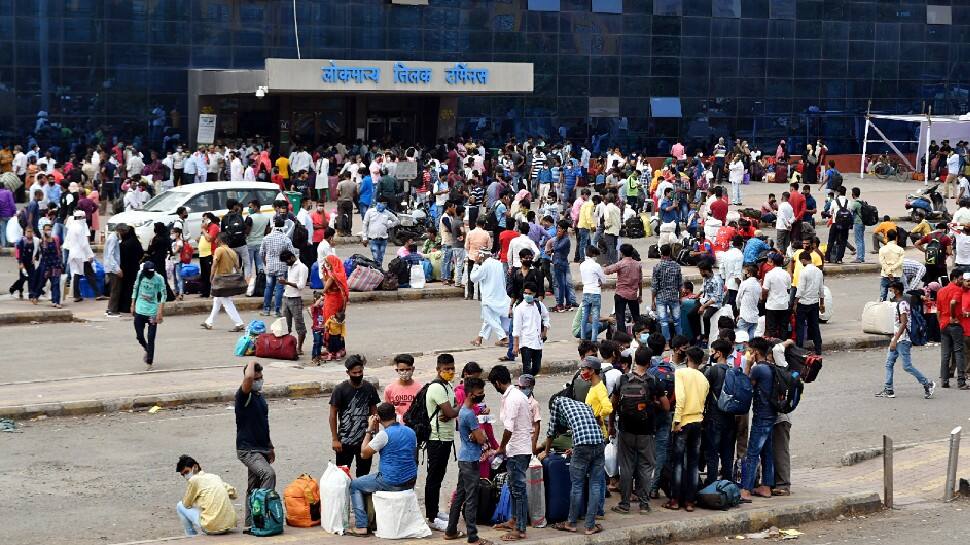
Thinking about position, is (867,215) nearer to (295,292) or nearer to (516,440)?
(295,292)

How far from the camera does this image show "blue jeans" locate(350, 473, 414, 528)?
486 inches

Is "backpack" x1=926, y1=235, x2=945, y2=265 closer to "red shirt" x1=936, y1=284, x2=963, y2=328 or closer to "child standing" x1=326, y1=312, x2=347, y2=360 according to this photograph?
"red shirt" x1=936, y1=284, x2=963, y2=328

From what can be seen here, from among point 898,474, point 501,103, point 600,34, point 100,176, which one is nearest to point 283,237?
point 898,474

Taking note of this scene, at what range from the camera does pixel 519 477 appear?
12312mm

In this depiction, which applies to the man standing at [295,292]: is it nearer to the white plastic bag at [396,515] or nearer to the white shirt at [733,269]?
the white shirt at [733,269]

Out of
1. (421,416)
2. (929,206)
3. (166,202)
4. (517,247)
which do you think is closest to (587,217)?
(517,247)

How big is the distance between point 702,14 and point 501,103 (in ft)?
28.9

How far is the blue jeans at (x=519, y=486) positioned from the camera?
40.3ft

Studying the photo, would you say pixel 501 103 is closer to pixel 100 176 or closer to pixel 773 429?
pixel 100 176

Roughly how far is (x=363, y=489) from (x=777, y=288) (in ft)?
32.6

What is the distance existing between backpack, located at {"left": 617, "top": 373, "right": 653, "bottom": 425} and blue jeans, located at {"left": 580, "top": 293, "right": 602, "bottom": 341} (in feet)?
24.7

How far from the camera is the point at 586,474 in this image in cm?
1264

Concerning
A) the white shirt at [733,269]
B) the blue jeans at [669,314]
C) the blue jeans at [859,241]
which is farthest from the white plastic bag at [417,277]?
the blue jeans at [859,241]

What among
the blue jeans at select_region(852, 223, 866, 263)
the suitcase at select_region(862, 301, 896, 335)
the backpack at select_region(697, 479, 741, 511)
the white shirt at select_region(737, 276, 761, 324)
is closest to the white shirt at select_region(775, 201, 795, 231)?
the blue jeans at select_region(852, 223, 866, 263)
